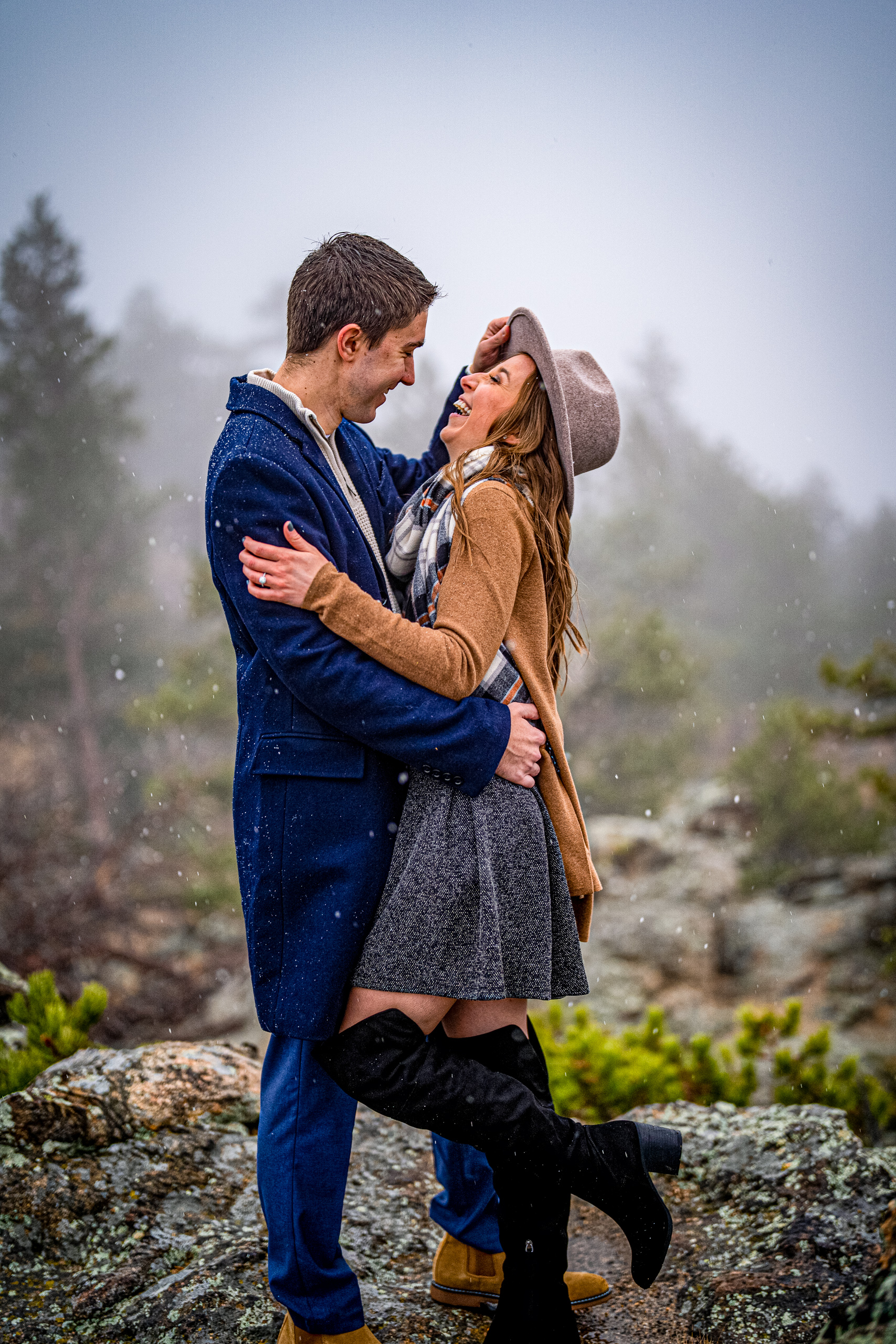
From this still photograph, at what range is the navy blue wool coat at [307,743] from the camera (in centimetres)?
172


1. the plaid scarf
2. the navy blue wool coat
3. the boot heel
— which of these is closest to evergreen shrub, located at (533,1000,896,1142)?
the boot heel

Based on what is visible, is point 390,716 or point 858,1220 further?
point 858,1220

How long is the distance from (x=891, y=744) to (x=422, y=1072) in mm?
13646

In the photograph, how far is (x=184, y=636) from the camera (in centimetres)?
1422

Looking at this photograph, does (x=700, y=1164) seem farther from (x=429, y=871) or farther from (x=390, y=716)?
(x=390, y=716)

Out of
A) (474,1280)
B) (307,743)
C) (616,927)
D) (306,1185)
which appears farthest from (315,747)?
(616,927)

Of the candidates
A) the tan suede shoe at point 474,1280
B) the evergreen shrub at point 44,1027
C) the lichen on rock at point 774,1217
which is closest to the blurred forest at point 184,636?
the evergreen shrub at point 44,1027

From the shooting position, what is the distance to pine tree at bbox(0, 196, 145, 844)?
1277cm

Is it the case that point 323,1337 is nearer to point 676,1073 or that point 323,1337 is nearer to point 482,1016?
point 482,1016

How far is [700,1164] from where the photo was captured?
269 centimetres

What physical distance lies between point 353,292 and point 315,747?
2.91 feet

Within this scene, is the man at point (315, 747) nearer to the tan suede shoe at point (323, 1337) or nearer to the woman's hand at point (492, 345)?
the tan suede shoe at point (323, 1337)

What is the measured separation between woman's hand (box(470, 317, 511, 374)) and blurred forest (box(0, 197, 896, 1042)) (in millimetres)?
4437

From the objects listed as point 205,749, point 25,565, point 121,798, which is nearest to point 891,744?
point 205,749
